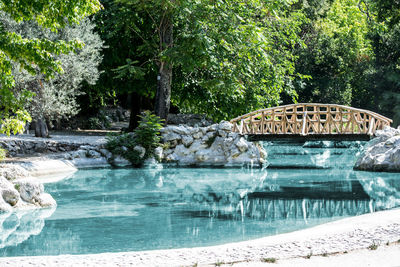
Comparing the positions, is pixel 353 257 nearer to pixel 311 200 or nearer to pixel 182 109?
pixel 311 200

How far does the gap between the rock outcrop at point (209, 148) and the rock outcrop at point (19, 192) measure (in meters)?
8.70

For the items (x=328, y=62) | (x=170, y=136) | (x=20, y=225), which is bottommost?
(x=20, y=225)

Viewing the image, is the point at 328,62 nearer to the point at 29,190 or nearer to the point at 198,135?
the point at 198,135

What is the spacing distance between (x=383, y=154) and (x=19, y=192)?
468 inches

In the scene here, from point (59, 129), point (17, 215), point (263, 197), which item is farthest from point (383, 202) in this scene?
point (59, 129)

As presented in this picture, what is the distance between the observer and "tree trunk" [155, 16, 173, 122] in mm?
22109

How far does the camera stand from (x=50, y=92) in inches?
741

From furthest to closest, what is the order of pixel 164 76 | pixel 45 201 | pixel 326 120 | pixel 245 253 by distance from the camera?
pixel 164 76 → pixel 326 120 → pixel 45 201 → pixel 245 253

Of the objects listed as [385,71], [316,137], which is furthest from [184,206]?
[385,71]

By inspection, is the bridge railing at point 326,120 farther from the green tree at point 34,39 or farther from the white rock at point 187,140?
the green tree at point 34,39

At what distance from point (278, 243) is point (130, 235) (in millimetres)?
2951

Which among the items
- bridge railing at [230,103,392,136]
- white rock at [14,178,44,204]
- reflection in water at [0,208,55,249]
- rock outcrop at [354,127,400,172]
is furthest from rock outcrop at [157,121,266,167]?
reflection in water at [0,208,55,249]

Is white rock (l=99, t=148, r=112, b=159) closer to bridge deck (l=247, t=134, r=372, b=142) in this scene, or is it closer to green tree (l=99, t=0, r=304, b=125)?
green tree (l=99, t=0, r=304, b=125)

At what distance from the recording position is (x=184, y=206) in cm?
1245
